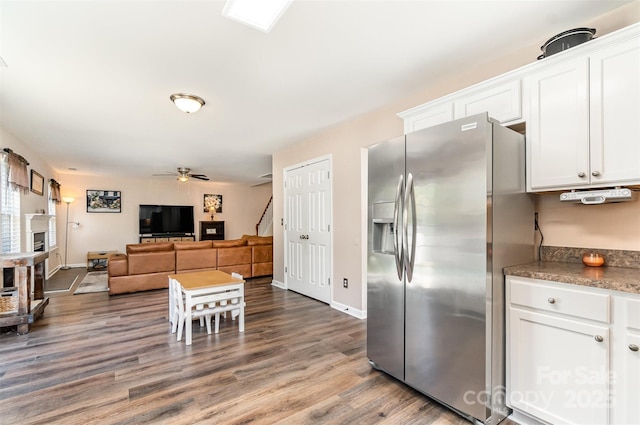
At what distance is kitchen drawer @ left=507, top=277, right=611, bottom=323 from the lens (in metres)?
1.50

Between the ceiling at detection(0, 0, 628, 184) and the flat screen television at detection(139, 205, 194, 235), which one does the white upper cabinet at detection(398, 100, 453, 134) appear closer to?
the ceiling at detection(0, 0, 628, 184)

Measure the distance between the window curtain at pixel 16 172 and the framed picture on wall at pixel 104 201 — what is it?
439 cm

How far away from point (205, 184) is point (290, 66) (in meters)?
8.22

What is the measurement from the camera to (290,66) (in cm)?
246

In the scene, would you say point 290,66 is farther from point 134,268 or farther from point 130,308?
point 134,268

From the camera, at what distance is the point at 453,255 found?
186cm

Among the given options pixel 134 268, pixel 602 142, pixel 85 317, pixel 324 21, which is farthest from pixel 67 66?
pixel 602 142

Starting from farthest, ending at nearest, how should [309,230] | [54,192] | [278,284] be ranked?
1. [54,192]
2. [278,284]
3. [309,230]

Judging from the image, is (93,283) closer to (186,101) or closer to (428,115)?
(186,101)

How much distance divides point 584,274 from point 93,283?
23.7 ft

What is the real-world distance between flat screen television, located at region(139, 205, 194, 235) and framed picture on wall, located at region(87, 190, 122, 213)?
2.17 feet

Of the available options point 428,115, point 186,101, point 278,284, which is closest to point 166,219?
point 278,284

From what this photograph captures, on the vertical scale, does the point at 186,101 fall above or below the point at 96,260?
above

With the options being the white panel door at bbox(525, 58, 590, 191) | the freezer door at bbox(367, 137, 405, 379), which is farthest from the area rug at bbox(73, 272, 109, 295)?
the white panel door at bbox(525, 58, 590, 191)
